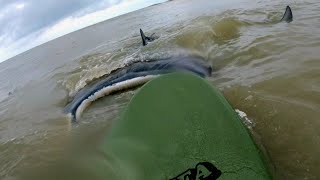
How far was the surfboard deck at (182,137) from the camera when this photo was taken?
3031mm

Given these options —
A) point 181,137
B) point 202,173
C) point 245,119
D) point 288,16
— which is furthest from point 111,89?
point 288,16

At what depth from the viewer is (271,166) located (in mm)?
3504

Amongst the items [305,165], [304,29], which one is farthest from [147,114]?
[304,29]

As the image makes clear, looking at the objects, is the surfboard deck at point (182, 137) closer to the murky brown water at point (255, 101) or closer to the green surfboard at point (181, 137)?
the green surfboard at point (181, 137)

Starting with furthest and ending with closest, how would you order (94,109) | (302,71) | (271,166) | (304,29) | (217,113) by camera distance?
1. (304,29)
2. (94,109)
3. (302,71)
4. (271,166)
5. (217,113)

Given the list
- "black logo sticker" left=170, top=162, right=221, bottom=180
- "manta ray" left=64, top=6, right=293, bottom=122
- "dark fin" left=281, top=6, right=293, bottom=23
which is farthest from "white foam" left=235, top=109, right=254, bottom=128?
"dark fin" left=281, top=6, right=293, bottom=23

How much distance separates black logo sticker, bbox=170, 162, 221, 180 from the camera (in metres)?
2.96

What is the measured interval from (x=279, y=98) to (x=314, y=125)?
928 millimetres

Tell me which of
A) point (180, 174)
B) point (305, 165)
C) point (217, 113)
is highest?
point (217, 113)

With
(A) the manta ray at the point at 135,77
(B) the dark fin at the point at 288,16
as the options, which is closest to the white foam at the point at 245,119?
(A) the manta ray at the point at 135,77

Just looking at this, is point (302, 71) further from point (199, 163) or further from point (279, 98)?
point (199, 163)

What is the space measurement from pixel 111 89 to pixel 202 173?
4.01 metres

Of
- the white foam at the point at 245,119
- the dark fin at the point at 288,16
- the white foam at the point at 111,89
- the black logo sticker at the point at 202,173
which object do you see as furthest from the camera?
the dark fin at the point at 288,16

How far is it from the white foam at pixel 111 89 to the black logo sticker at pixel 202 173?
3448mm
